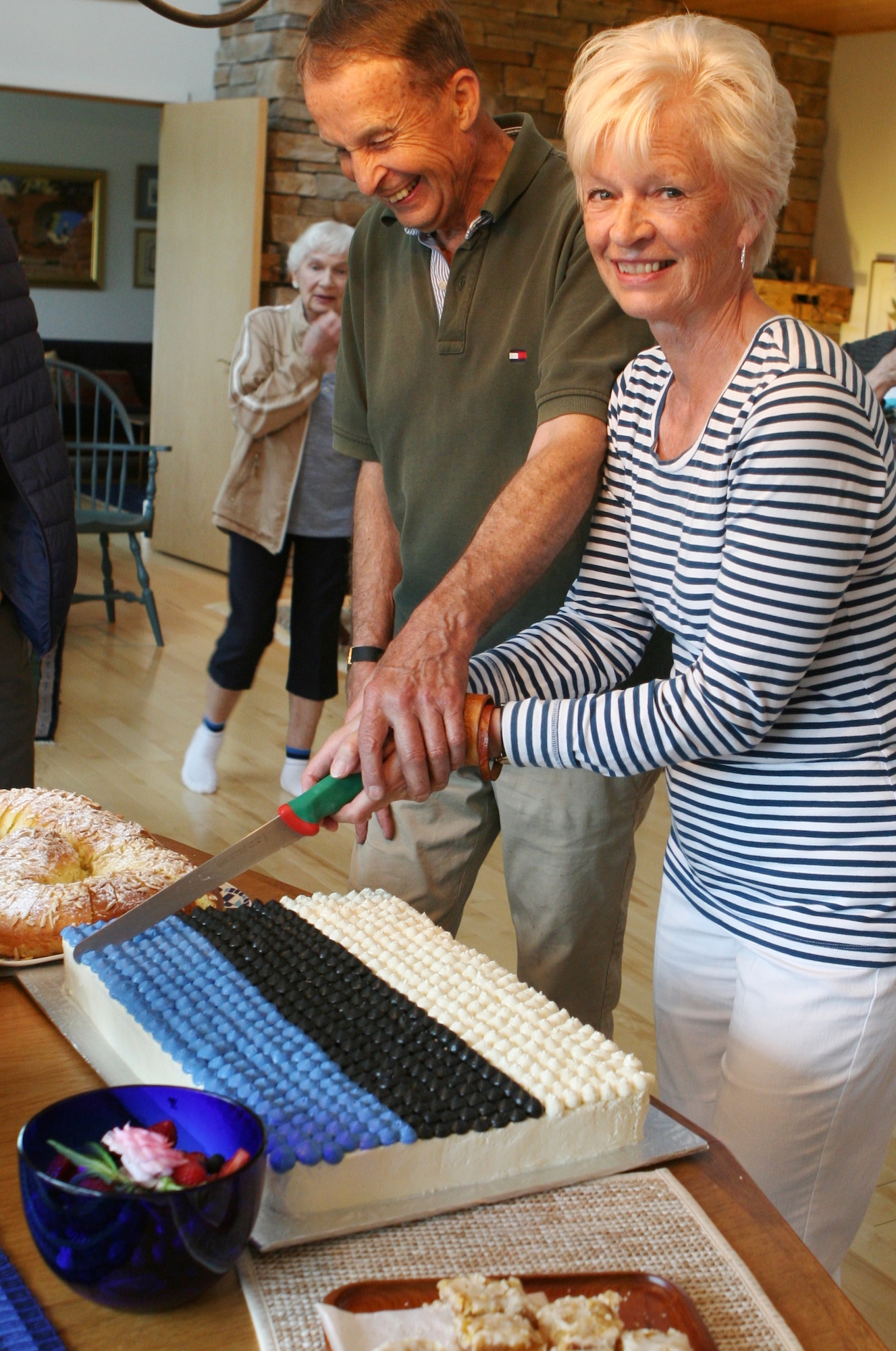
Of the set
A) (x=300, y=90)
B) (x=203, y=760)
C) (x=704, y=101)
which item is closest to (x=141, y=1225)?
(x=704, y=101)

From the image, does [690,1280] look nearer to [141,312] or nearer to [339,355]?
[339,355]

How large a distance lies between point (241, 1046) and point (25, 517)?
119 cm

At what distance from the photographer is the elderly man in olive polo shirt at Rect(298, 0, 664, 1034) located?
138 cm

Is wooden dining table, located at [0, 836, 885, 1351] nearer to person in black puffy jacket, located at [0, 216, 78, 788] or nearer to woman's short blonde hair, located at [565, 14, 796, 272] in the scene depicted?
woman's short blonde hair, located at [565, 14, 796, 272]

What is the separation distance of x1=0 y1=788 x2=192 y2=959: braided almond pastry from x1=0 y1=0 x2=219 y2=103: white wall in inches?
222

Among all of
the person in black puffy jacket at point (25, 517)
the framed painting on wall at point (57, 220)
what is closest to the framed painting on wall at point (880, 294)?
the framed painting on wall at point (57, 220)

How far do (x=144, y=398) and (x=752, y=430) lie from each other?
363 inches

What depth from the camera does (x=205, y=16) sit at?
1.12 metres

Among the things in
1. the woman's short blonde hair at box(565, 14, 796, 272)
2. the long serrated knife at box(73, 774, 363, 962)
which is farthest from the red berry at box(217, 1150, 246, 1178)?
the woman's short blonde hair at box(565, 14, 796, 272)

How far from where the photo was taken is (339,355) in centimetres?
184

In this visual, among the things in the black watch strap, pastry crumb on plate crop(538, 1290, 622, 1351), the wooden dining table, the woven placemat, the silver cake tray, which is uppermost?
the black watch strap

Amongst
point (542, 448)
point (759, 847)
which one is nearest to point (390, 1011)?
point (759, 847)

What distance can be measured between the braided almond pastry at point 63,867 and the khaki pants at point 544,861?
0.42 metres

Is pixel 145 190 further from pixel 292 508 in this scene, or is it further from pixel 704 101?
pixel 704 101
